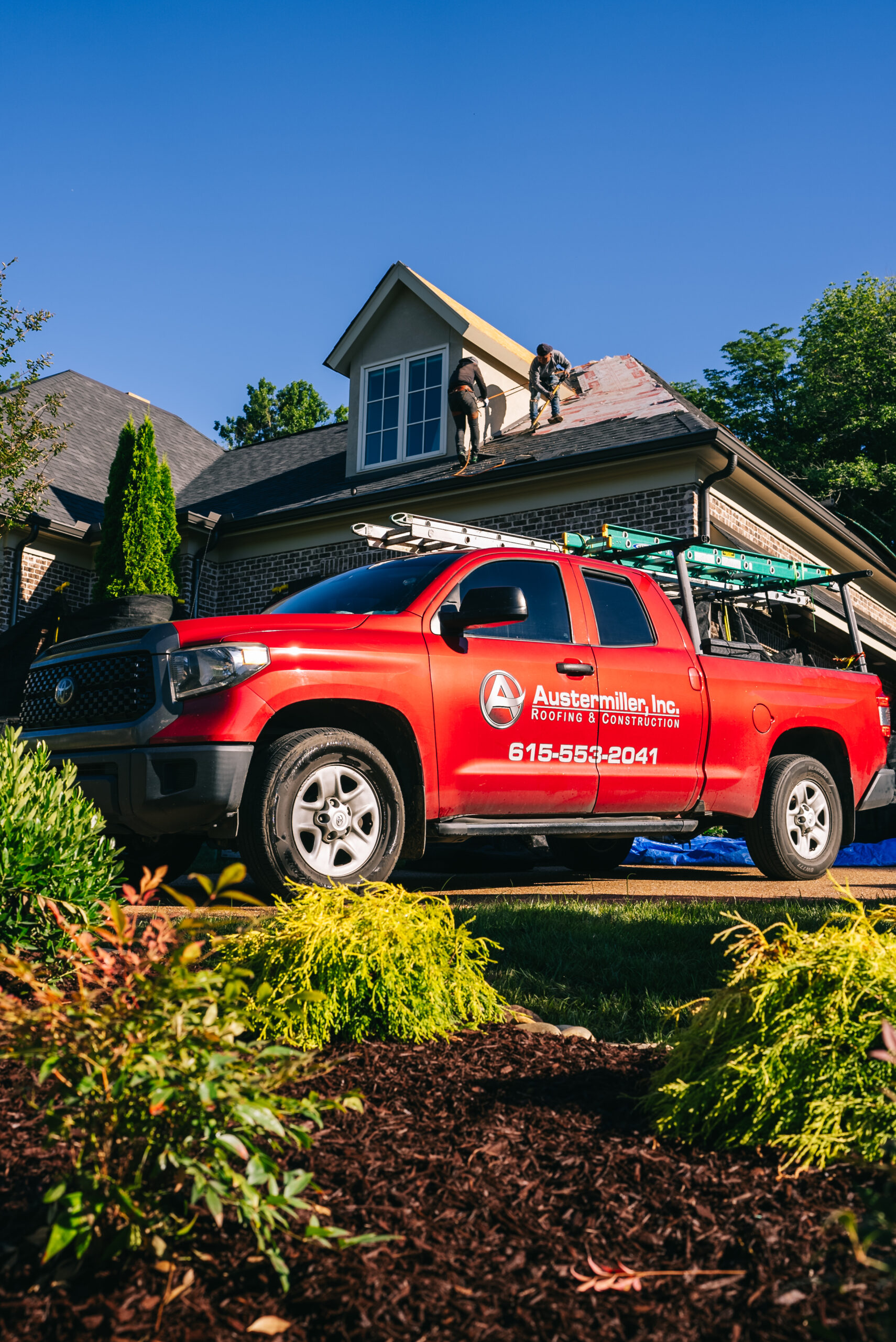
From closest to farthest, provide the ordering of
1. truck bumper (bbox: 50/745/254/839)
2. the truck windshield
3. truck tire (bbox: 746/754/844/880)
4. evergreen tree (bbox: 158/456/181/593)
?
truck bumper (bbox: 50/745/254/839) < the truck windshield < truck tire (bbox: 746/754/844/880) < evergreen tree (bbox: 158/456/181/593)

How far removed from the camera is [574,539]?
859 centimetres

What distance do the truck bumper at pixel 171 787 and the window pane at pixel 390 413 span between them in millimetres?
12631

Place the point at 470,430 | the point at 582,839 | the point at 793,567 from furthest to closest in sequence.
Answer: the point at 470,430, the point at 793,567, the point at 582,839

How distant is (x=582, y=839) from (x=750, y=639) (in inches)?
93.6

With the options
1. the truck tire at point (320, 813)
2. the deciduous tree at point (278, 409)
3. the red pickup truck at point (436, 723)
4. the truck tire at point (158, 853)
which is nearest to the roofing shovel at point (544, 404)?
the red pickup truck at point (436, 723)

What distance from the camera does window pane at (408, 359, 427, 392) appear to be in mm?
16641

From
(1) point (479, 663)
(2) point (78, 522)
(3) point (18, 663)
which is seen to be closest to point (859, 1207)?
(1) point (479, 663)

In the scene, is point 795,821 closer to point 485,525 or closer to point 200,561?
point 485,525

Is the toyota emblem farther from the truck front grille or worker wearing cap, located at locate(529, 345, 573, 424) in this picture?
worker wearing cap, located at locate(529, 345, 573, 424)

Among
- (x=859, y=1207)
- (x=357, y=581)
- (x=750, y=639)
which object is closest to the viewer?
(x=859, y=1207)

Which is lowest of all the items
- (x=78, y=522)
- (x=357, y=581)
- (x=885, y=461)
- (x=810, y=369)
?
(x=357, y=581)

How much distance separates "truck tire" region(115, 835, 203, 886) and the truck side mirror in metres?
2.00

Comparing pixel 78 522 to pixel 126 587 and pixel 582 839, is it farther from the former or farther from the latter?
pixel 582 839

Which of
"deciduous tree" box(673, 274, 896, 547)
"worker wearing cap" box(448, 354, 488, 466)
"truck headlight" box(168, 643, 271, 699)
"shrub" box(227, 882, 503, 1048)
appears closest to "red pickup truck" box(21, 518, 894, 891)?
"truck headlight" box(168, 643, 271, 699)
